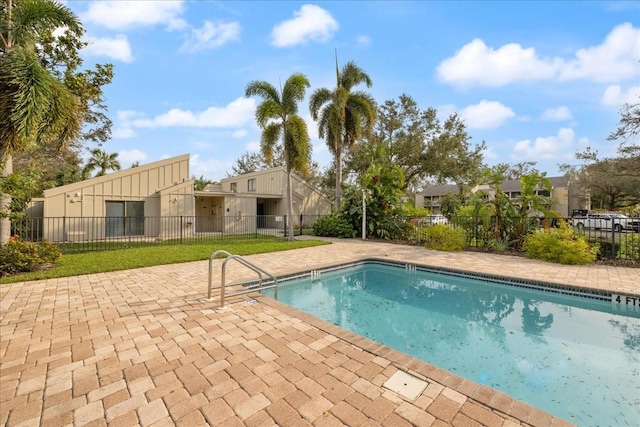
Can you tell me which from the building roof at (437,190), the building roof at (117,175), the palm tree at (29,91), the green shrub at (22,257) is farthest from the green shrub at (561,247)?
the building roof at (437,190)

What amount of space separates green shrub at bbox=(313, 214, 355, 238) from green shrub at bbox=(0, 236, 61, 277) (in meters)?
11.7

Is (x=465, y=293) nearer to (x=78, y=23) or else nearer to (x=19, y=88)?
(x=19, y=88)

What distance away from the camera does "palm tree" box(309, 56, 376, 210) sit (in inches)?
679

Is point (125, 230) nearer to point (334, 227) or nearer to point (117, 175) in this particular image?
→ point (117, 175)

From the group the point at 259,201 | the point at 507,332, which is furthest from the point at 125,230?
the point at 507,332

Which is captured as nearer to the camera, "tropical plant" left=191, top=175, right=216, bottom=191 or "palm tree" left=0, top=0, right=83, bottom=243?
"palm tree" left=0, top=0, right=83, bottom=243

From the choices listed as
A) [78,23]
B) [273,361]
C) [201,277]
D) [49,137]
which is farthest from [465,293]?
[78,23]

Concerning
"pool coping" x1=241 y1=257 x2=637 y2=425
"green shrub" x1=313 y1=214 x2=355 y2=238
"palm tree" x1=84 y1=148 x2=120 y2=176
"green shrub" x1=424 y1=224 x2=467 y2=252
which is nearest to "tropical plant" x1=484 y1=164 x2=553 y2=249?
"green shrub" x1=424 y1=224 x2=467 y2=252

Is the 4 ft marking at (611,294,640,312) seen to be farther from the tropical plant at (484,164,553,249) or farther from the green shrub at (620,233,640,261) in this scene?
the tropical plant at (484,164,553,249)

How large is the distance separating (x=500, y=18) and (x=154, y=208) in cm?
1722

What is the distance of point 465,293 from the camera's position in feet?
22.3

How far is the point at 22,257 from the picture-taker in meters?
6.86

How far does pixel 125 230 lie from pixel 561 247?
18620 millimetres

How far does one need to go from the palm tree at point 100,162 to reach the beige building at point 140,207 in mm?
17234
